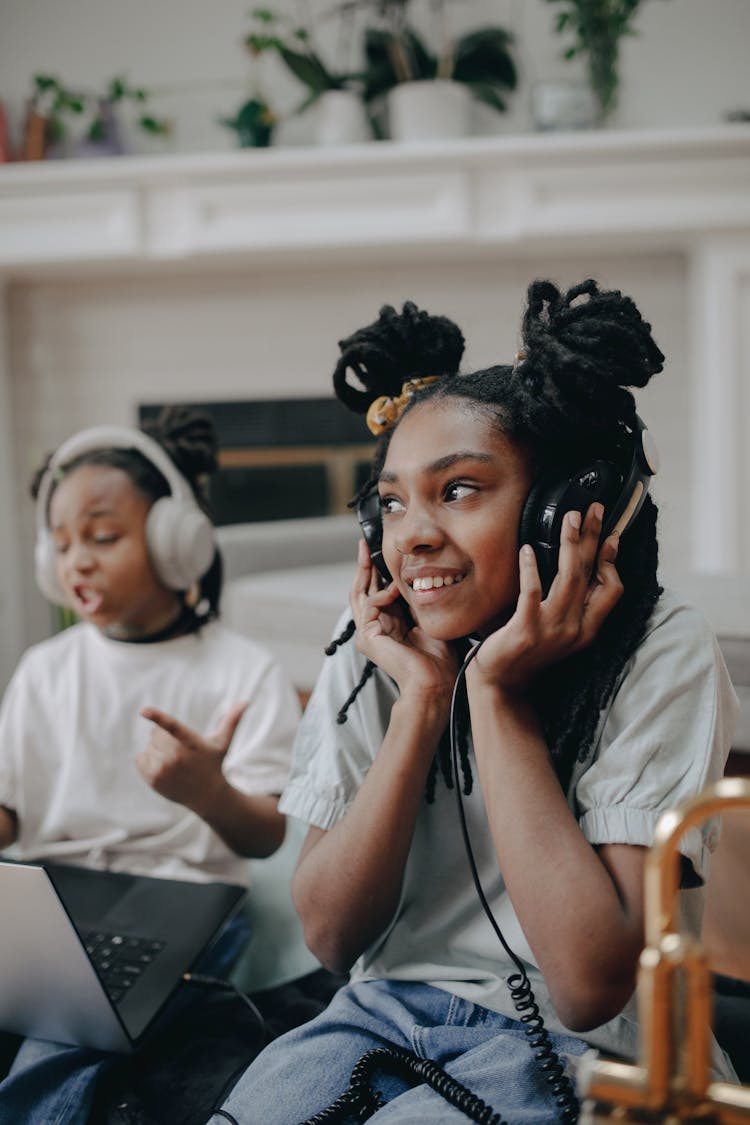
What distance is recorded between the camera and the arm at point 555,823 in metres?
0.65

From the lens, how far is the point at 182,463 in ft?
4.38

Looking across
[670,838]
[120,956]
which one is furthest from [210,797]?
[670,838]

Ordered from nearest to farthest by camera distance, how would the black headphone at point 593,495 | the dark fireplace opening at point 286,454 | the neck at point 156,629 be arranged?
1. the black headphone at point 593,495
2. the neck at point 156,629
3. the dark fireplace opening at point 286,454

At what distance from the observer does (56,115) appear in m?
3.14

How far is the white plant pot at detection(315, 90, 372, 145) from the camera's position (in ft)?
9.71

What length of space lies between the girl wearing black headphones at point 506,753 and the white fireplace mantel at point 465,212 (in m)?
2.24

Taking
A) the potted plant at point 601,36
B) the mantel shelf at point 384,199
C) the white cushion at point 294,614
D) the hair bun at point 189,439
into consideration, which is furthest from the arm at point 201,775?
the potted plant at point 601,36

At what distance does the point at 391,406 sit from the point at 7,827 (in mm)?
747

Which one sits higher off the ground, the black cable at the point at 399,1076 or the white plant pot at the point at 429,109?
the white plant pot at the point at 429,109

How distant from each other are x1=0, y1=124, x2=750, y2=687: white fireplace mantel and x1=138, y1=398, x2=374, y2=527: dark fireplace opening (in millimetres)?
570

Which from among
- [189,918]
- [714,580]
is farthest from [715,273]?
A: [189,918]

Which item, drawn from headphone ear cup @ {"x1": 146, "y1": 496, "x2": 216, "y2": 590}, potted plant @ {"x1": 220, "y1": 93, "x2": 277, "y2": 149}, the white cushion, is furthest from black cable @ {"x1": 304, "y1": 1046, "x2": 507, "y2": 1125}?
potted plant @ {"x1": 220, "y1": 93, "x2": 277, "y2": 149}

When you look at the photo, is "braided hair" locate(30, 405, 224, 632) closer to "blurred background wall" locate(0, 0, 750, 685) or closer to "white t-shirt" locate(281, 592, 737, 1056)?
"white t-shirt" locate(281, 592, 737, 1056)

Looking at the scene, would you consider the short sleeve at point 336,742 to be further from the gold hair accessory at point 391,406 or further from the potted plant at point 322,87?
the potted plant at point 322,87
